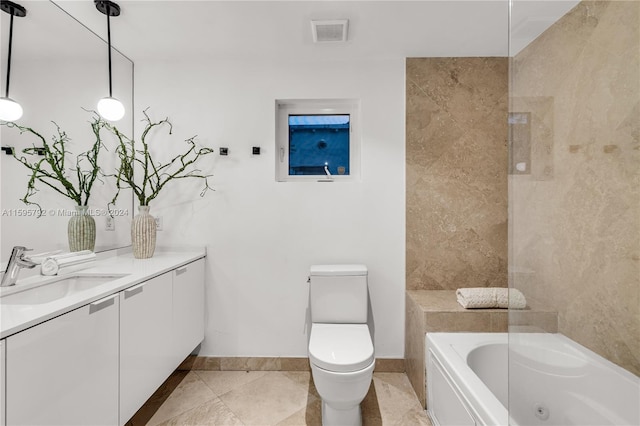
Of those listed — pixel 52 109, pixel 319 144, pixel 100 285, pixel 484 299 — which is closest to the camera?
pixel 100 285

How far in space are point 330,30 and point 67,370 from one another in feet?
6.63

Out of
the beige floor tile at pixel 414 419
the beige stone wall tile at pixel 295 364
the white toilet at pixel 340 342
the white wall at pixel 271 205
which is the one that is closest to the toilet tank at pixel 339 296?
the white toilet at pixel 340 342

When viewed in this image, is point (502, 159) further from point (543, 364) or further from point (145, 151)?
point (145, 151)

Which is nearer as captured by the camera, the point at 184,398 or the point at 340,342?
the point at 340,342

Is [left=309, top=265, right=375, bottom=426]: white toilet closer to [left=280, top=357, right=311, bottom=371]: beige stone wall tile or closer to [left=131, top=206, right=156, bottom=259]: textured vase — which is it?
[left=280, top=357, right=311, bottom=371]: beige stone wall tile

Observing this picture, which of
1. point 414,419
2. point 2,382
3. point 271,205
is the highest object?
point 271,205

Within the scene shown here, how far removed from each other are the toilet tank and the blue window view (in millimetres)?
768

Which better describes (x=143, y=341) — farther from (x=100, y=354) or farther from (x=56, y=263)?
(x=56, y=263)

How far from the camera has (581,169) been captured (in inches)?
48.8

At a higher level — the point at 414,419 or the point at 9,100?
the point at 9,100

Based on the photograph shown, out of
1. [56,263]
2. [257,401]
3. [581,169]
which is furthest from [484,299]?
[56,263]

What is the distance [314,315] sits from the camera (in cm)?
209

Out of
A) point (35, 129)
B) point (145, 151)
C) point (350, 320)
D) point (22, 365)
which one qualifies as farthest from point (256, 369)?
point (35, 129)

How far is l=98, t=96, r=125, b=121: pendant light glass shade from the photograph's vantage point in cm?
191
